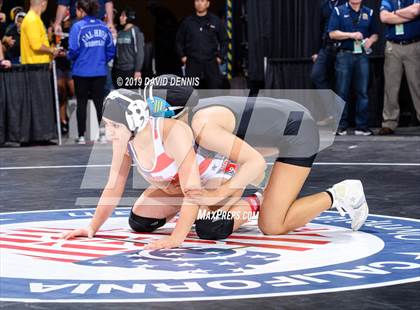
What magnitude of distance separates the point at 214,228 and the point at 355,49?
6772 millimetres

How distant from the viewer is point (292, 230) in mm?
6094

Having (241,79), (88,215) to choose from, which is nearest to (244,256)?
(88,215)

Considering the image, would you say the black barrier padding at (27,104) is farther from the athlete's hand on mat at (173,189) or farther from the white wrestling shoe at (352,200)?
the white wrestling shoe at (352,200)

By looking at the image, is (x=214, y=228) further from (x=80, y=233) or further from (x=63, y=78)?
(x=63, y=78)

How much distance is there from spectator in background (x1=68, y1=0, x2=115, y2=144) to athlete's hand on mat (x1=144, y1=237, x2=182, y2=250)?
658cm

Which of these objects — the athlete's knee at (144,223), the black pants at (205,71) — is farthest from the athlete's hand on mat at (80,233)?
the black pants at (205,71)

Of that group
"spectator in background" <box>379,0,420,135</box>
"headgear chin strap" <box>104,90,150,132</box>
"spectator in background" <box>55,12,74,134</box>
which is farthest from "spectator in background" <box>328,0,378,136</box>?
"headgear chin strap" <box>104,90,150,132</box>

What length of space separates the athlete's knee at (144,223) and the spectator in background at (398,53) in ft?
21.2

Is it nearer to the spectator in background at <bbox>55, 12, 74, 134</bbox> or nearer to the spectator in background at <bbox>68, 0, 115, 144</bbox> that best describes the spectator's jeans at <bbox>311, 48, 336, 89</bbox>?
the spectator in background at <bbox>68, 0, 115, 144</bbox>

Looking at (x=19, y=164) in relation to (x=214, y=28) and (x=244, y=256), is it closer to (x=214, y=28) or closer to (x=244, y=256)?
(x=214, y=28)

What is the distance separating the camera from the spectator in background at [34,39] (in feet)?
39.1

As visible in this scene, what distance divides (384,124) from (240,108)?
691 cm

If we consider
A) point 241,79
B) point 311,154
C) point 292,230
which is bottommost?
point 241,79

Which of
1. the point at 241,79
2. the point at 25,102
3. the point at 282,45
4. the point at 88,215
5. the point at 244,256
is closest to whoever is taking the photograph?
the point at 244,256
